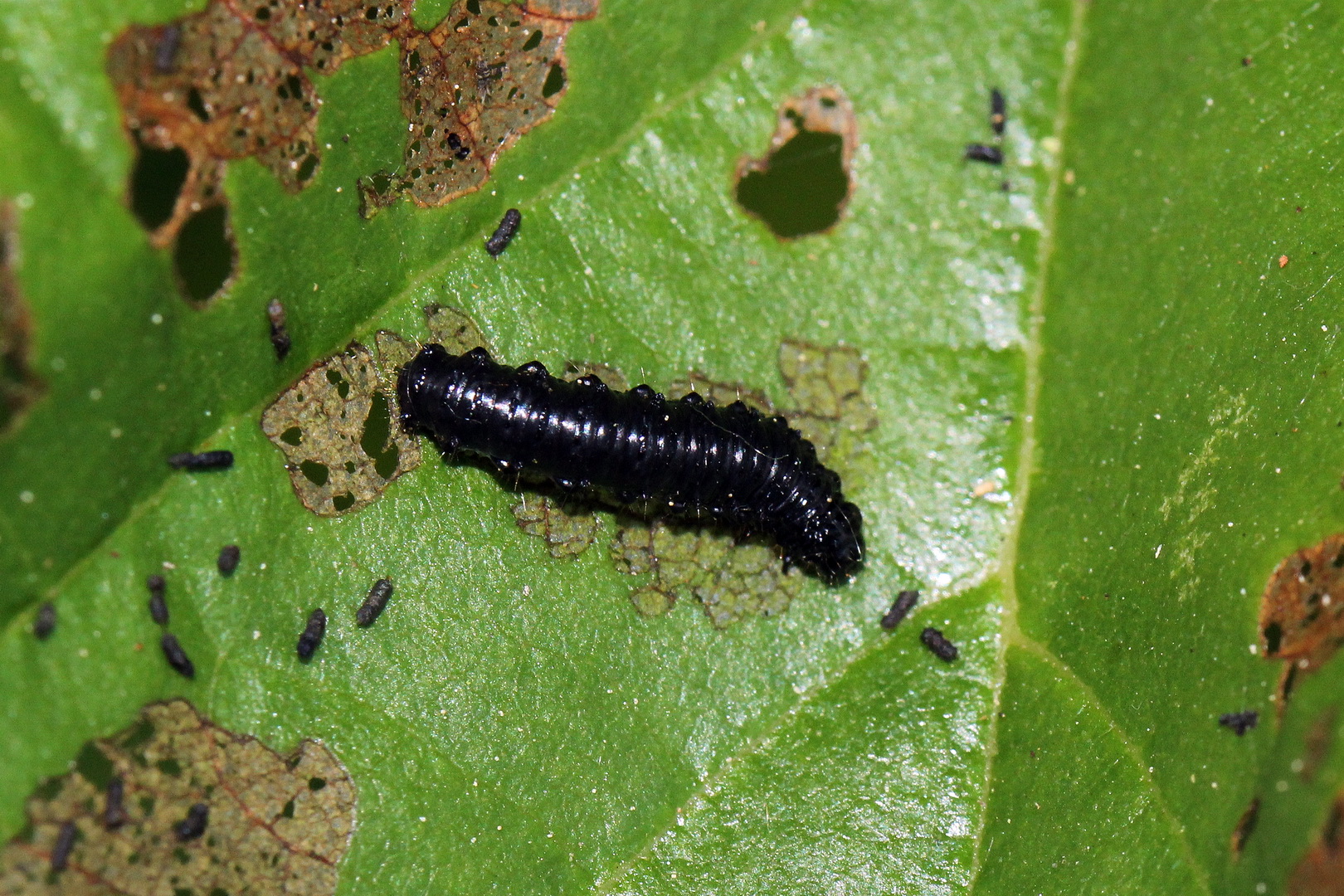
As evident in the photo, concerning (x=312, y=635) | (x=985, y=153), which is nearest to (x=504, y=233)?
(x=312, y=635)

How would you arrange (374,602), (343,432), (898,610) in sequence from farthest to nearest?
(898,610) → (343,432) → (374,602)

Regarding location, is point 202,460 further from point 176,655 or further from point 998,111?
point 998,111

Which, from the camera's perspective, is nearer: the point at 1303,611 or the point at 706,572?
the point at 1303,611

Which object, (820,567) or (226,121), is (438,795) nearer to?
(820,567)

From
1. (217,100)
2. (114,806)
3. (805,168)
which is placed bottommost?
(114,806)

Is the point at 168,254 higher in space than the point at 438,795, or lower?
higher

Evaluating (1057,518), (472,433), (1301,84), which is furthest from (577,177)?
(1301,84)
